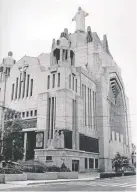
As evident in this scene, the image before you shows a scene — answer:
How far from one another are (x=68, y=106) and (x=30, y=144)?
4.19 metres

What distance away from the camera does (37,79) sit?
2023 centimetres

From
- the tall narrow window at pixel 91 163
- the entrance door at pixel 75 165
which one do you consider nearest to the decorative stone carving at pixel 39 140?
the entrance door at pixel 75 165

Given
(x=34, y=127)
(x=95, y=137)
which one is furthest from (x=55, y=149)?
(x=95, y=137)

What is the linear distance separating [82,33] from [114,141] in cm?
1230

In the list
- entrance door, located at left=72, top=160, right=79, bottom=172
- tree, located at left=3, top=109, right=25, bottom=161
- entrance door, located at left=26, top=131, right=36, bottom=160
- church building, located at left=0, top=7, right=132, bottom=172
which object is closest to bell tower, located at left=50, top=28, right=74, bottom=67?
church building, located at left=0, top=7, right=132, bottom=172

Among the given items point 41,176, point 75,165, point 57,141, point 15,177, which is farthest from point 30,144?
point 15,177

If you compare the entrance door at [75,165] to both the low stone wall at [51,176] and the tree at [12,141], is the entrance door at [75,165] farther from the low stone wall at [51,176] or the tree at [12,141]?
the tree at [12,141]

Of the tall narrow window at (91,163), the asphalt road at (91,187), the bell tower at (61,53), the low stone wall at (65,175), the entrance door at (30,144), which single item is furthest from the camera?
the bell tower at (61,53)

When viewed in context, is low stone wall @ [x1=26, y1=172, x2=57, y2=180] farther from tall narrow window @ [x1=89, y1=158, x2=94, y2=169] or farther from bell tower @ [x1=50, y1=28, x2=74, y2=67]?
bell tower @ [x1=50, y1=28, x2=74, y2=67]

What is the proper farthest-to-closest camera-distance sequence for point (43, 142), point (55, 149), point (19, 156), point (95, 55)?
point (95, 55), point (43, 142), point (55, 149), point (19, 156)

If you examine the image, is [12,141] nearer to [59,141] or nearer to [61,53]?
[59,141]

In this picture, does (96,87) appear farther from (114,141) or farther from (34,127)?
(34,127)

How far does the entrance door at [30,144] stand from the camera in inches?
706

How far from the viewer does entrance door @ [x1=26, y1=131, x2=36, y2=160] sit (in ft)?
58.9
